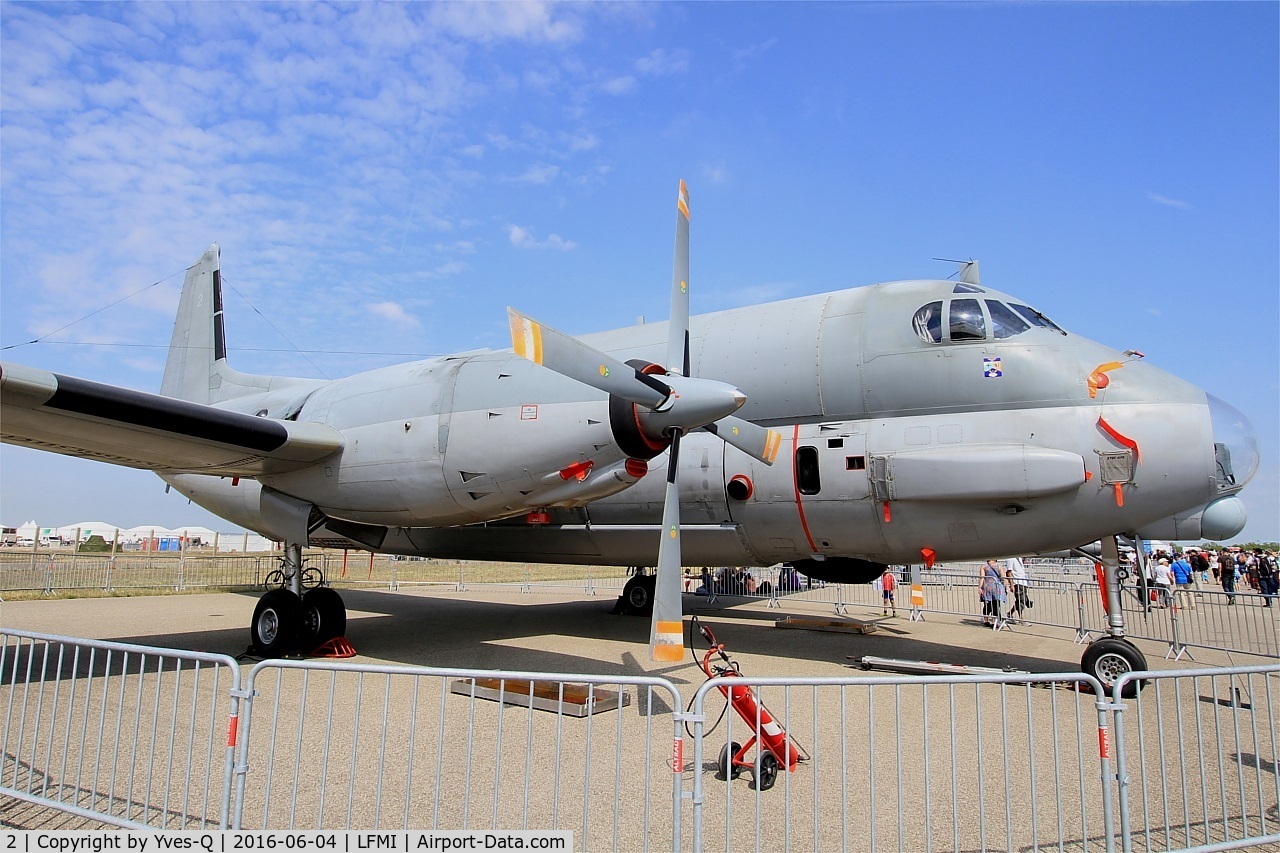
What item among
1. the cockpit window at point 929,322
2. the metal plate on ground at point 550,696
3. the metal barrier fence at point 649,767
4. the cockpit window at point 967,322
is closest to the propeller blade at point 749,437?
the cockpit window at point 929,322

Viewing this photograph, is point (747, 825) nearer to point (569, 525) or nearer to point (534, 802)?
point (534, 802)

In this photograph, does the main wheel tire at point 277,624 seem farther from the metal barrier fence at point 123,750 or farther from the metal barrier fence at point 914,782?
the metal barrier fence at point 914,782

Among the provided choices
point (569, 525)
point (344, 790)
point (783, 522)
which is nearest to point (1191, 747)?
point (783, 522)

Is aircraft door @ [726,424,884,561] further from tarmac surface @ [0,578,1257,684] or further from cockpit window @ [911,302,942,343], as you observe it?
tarmac surface @ [0,578,1257,684]

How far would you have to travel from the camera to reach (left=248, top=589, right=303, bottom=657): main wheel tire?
10609 mm

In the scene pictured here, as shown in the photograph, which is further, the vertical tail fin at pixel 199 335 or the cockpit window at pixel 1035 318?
the vertical tail fin at pixel 199 335

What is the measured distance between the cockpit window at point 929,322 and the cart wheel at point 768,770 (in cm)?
595

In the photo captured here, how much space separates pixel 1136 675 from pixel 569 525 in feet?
27.5

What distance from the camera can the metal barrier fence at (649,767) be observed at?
4.39m

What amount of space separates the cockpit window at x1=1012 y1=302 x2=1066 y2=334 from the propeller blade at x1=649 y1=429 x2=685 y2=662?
475 cm

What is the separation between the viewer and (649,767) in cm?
440

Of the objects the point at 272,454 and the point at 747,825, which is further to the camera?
the point at 272,454

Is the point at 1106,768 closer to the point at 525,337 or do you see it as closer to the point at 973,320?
the point at 525,337

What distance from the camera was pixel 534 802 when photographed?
5.12 m
